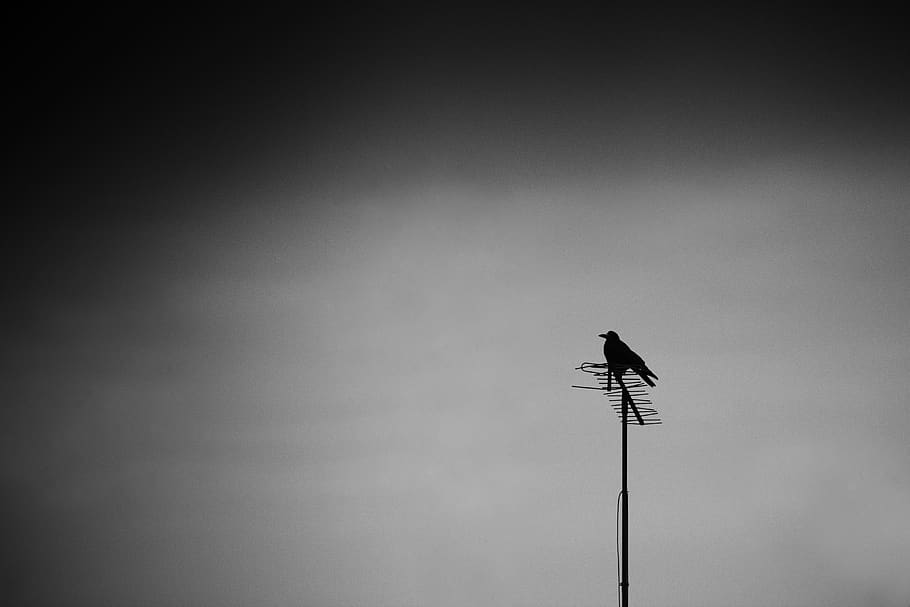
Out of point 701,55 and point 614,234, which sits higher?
point 701,55

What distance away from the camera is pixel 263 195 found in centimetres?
577

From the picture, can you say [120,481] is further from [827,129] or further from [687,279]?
[827,129]

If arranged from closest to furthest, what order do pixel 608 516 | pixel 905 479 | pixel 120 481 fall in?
pixel 905 479, pixel 608 516, pixel 120 481

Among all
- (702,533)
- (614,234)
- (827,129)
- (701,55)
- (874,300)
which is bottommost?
(702,533)

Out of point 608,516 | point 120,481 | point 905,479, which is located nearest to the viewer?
point 905,479

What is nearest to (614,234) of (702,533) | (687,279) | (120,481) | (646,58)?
(687,279)

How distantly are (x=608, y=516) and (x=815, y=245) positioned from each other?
199cm

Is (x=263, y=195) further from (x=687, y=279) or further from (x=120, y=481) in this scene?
(x=687, y=279)

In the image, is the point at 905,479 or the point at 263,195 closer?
the point at 905,479

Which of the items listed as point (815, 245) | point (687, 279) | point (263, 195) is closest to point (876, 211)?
point (815, 245)

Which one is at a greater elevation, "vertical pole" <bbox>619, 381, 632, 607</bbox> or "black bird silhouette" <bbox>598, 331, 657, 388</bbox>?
"black bird silhouette" <bbox>598, 331, 657, 388</bbox>

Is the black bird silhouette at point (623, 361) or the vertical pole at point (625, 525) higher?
Answer: the black bird silhouette at point (623, 361)

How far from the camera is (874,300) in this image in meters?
5.14

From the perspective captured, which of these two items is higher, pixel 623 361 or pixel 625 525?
pixel 623 361
